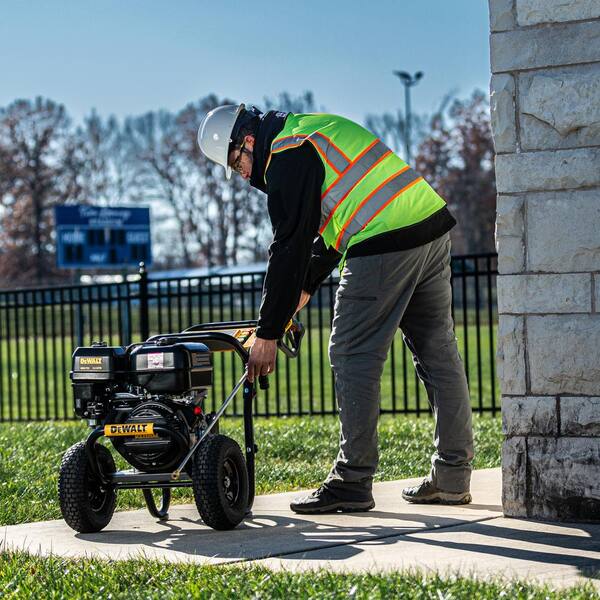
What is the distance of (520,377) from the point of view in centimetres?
506

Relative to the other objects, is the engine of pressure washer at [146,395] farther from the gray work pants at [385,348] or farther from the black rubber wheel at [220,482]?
the gray work pants at [385,348]

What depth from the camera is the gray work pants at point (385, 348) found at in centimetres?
509

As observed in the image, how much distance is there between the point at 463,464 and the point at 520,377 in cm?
66

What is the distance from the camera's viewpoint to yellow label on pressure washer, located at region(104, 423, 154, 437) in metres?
4.82

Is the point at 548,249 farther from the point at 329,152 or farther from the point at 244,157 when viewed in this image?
the point at 244,157

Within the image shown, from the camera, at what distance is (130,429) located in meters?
4.84

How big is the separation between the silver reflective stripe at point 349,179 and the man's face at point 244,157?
370 millimetres

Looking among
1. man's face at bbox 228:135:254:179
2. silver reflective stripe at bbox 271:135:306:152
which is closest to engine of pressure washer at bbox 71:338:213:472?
man's face at bbox 228:135:254:179

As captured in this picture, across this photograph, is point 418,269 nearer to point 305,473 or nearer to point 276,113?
point 276,113

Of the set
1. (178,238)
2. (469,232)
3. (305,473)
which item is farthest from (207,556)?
(178,238)

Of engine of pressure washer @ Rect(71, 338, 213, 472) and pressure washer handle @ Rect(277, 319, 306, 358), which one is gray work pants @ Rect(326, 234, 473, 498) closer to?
pressure washer handle @ Rect(277, 319, 306, 358)

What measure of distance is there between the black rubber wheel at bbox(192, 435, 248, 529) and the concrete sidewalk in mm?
81

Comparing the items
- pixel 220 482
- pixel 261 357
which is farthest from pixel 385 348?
pixel 220 482

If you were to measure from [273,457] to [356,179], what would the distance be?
124 inches
